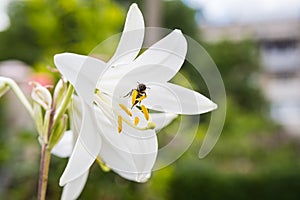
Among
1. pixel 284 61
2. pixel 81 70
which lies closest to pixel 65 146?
pixel 81 70

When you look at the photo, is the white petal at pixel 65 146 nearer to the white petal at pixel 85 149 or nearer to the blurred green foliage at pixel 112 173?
the white petal at pixel 85 149

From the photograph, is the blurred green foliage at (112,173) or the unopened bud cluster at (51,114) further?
the blurred green foliage at (112,173)

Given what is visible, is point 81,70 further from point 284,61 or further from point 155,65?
point 284,61

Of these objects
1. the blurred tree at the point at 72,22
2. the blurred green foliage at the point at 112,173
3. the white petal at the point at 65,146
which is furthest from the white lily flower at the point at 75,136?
the blurred tree at the point at 72,22

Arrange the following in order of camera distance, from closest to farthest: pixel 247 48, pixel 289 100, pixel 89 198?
pixel 89 198
pixel 247 48
pixel 289 100

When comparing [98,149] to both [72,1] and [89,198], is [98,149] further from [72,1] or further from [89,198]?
[72,1]

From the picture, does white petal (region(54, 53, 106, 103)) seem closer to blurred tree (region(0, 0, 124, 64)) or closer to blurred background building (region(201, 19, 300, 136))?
blurred tree (region(0, 0, 124, 64))

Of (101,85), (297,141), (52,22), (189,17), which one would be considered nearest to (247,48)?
(189,17)
